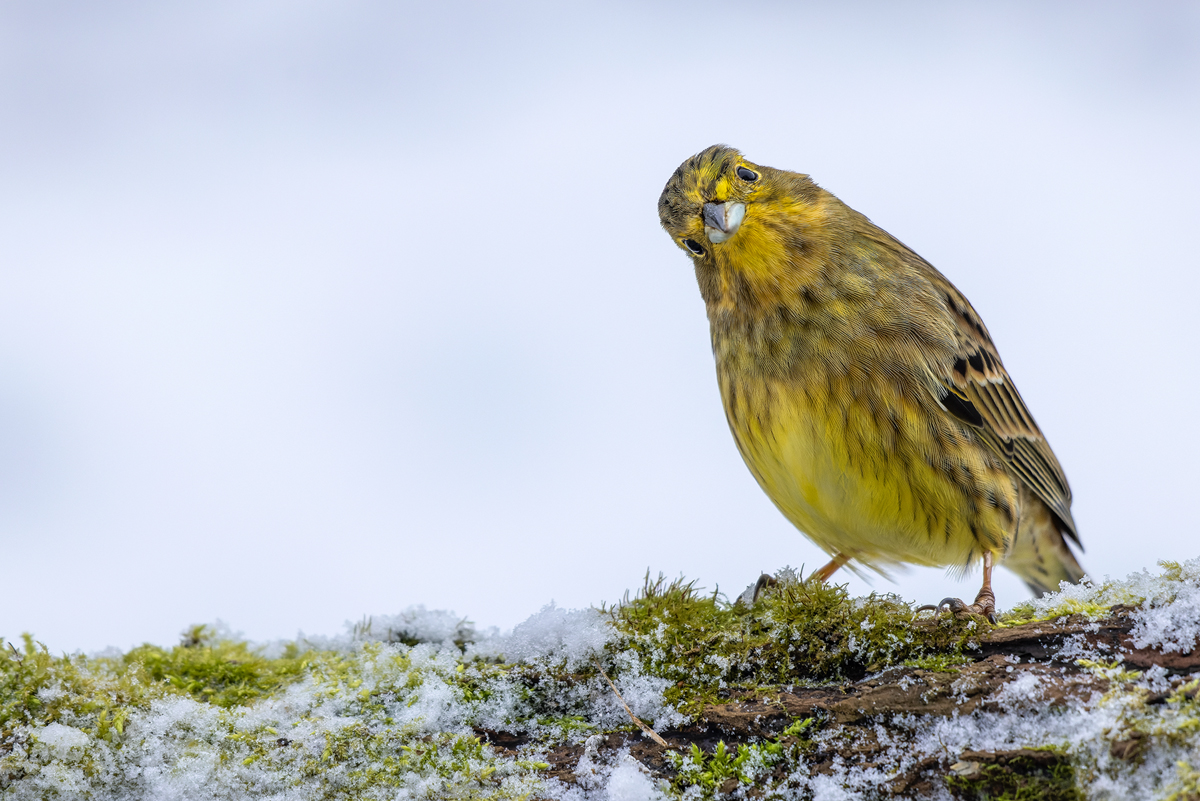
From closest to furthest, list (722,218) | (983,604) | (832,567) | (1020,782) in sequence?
(1020,782) → (983,604) → (722,218) → (832,567)

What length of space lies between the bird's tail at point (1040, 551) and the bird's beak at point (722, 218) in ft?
5.46

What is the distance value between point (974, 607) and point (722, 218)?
1716 mm

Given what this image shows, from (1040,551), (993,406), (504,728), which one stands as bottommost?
(504,728)

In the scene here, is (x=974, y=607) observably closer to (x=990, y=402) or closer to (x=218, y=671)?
(x=990, y=402)

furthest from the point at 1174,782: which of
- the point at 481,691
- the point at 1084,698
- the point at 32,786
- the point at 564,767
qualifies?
the point at 32,786

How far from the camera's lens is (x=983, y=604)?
10.1 feet

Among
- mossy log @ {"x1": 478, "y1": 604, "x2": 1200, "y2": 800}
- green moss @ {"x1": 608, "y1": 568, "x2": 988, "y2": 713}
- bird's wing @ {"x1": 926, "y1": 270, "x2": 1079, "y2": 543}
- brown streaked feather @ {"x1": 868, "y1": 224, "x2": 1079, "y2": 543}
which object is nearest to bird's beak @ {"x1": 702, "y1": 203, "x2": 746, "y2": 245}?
brown streaked feather @ {"x1": 868, "y1": 224, "x2": 1079, "y2": 543}

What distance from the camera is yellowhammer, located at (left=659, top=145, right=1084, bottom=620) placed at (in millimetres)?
3234

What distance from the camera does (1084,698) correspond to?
73.3 inches

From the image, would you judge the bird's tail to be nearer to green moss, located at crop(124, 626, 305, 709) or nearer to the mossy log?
the mossy log

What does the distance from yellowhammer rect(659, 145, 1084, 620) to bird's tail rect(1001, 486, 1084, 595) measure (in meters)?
0.03

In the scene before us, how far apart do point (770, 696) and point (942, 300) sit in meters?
2.17

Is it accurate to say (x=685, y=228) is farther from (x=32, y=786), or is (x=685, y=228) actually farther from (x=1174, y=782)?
(x=32, y=786)

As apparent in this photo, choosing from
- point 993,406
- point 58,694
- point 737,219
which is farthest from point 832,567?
point 58,694
